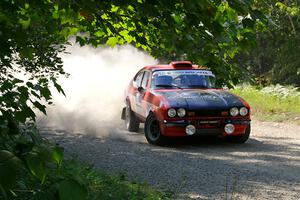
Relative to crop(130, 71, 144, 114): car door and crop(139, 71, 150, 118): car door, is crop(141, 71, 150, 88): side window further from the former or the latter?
crop(130, 71, 144, 114): car door

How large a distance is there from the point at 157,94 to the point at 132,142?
125 cm

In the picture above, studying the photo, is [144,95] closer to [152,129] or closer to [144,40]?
[152,129]

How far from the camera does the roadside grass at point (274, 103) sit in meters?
14.9

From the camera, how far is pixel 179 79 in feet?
37.2

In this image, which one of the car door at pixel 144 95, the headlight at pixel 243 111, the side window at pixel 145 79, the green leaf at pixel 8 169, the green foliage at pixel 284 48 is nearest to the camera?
the green leaf at pixel 8 169

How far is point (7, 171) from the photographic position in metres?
1.38

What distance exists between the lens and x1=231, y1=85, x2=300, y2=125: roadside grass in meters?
14.9

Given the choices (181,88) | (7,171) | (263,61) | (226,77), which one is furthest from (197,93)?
(263,61)

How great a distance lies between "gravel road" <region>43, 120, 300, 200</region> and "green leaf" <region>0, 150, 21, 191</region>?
3.74m

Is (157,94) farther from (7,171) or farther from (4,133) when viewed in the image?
(7,171)

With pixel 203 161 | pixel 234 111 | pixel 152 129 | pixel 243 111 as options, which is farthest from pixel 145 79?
pixel 203 161

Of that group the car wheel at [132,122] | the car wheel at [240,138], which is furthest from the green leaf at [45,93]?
the car wheel at [132,122]

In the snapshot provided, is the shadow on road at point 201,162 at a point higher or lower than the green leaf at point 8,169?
lower

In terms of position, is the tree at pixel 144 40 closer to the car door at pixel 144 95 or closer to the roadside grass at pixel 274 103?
the car door at pixel 144 95
